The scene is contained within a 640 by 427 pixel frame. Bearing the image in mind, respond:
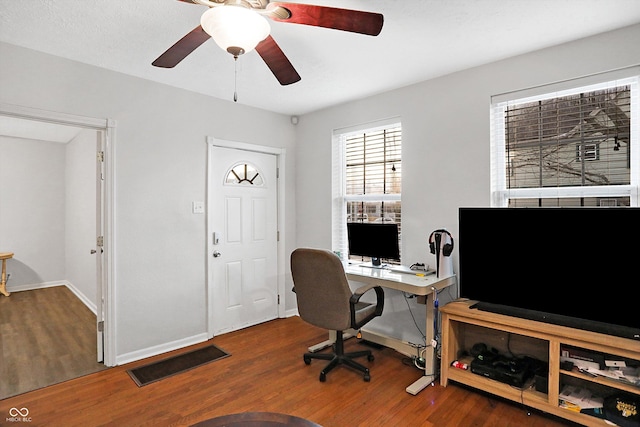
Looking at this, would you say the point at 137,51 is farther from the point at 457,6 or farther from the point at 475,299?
the point at 475,299

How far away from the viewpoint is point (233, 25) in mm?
1394

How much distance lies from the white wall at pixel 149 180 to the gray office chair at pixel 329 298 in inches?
51.3

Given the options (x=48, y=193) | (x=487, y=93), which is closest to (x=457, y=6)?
(x=487, y=93)

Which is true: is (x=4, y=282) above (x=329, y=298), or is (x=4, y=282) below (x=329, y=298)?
below

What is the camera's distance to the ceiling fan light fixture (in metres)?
1.38

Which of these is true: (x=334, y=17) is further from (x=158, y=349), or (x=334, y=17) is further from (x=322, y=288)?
(x=158, y=349)

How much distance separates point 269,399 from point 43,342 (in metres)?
2.60

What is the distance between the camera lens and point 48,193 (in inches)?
232

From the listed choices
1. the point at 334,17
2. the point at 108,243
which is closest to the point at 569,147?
the point at 334,17

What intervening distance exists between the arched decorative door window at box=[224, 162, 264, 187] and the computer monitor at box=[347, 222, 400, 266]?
4.31ft

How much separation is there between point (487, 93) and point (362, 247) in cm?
174

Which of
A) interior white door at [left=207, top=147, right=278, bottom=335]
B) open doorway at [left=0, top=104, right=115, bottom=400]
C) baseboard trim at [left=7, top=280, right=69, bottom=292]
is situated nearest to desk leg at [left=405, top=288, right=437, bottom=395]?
interior white door at [left=207, top=147, right=278, bottom=335]

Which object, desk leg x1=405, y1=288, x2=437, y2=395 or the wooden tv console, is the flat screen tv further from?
desk leg x1=405, y1=288, x2=437, y2=395

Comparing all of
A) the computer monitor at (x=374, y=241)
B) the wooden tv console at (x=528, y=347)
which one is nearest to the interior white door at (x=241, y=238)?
the computer monitor at (x=374, y=241)
